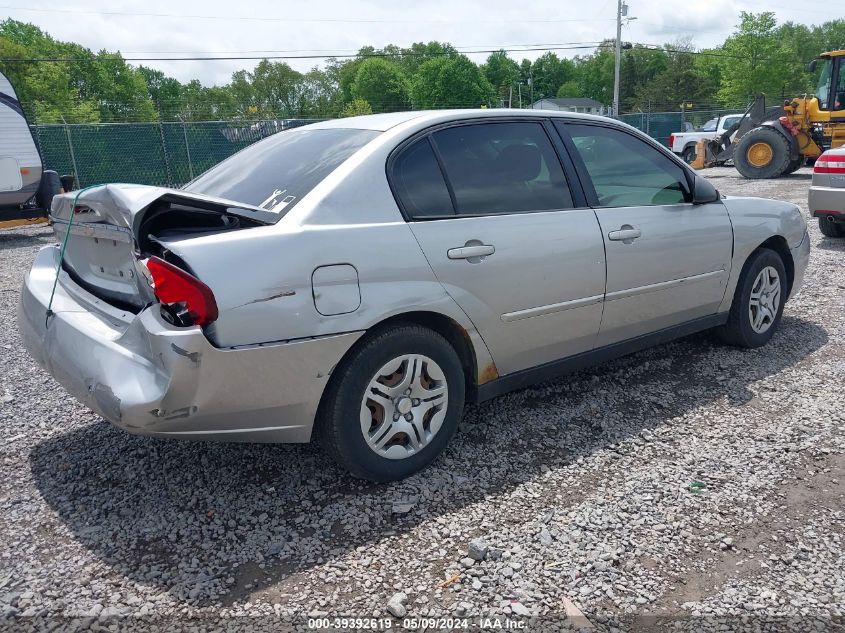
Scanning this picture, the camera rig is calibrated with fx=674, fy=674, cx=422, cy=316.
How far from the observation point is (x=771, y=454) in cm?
328

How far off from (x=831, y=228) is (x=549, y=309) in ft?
24.5

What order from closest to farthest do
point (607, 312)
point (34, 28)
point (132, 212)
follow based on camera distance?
1. point (132, 212)
2. point (607, 312)
3. point (34, 28)

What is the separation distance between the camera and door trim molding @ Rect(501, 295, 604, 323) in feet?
10.8

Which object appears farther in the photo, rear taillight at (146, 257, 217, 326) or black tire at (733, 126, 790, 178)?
black tire at (733, 126, 790, 178)

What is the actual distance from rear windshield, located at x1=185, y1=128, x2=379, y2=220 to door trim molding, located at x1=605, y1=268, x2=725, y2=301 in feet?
5.19

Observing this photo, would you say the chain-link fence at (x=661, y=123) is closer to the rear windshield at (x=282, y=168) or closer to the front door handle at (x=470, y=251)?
the rear windshield at (x=282, y=168)

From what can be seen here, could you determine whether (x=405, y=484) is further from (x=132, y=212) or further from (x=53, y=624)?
(x=132, y=212)

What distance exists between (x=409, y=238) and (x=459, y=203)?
392 millimetres

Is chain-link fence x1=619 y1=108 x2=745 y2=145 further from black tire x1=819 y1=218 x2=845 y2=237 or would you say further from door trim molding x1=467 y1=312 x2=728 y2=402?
door trim molding x1=467 y1=312 x2=728 y2=402

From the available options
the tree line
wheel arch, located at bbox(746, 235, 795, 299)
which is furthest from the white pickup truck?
the tree line

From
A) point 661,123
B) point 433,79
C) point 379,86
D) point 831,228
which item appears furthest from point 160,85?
point 831,228

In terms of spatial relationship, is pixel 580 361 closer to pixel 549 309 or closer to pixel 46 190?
pixel 549 309

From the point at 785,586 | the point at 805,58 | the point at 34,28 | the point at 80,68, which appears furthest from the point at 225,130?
the point at 805,58

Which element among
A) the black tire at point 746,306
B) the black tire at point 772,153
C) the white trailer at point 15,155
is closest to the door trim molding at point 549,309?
the black tire at point 746,306
